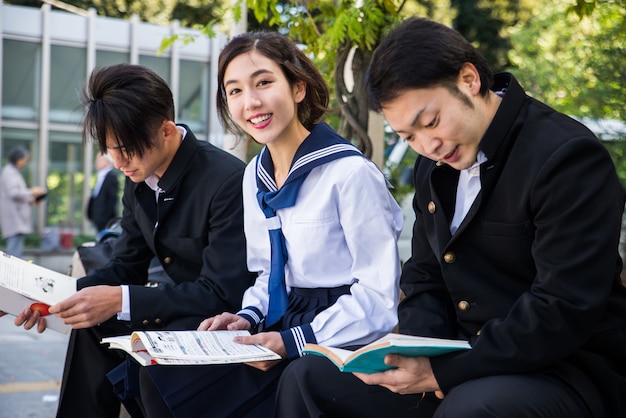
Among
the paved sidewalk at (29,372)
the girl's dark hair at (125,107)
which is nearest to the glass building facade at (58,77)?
the paved sidewalk at (29,372)

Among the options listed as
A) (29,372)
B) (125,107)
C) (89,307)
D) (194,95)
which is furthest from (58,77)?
(89,307)

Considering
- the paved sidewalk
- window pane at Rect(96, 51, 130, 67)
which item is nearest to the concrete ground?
the paved sidewalk

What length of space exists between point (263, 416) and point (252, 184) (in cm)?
88

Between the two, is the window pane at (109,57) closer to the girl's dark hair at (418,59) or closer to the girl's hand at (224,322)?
the girl's hand at (224,322)

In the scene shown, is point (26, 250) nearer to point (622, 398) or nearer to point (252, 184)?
point (252, 184)

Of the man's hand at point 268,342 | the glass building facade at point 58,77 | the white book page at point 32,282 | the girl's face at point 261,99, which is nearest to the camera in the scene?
the man's hand at point 268,342

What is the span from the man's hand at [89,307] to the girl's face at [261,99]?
2.69 ft

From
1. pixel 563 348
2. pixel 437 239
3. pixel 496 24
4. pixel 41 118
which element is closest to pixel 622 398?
pixel 563 348

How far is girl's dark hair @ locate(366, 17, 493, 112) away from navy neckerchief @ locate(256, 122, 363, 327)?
2.44 feet

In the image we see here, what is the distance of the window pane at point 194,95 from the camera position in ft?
61.5

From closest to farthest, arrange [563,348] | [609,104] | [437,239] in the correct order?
[563,348] < [437,239] < [609,104]

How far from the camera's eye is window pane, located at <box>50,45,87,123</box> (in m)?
17.6

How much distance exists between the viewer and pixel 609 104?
30.2 ft

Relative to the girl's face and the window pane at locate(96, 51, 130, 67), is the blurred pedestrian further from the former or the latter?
the girl's face
